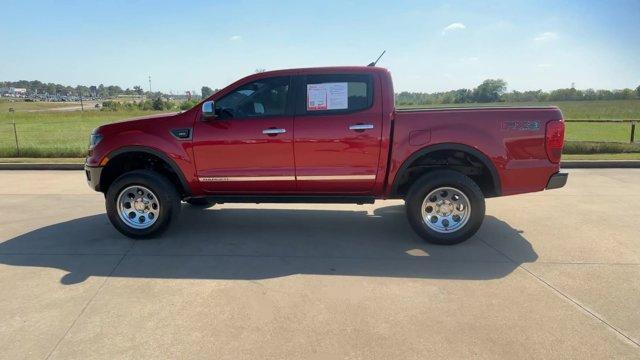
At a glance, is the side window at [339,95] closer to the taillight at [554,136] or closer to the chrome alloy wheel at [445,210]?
the chrome alloy wheel at [445,210]

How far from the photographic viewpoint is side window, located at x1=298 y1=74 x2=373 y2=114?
4.68m

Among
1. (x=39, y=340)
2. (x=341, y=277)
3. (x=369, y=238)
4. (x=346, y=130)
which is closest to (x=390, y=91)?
(x=346, y=130)

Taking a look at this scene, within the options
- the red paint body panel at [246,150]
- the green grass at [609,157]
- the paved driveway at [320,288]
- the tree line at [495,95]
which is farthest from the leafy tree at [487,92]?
the red paint body panel at [246,150]

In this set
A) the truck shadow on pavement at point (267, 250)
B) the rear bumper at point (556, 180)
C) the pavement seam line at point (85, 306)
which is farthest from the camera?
the rear bumper at point (556, 180)

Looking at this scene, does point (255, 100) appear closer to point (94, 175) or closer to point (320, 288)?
point (94, 175)

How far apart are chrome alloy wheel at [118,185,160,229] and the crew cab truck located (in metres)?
0.01

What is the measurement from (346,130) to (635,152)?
10.1 meters

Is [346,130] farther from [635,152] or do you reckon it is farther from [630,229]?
[635,152]

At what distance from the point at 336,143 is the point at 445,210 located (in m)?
1.42

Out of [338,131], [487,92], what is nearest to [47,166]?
[338,131]

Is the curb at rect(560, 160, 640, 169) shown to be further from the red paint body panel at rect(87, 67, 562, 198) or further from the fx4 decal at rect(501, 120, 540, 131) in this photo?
the fx4 decal at rect(501, 120, 540, 131)

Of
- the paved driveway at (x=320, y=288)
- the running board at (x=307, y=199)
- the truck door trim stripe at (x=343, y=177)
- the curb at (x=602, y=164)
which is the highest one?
the truck door trim stripe at (x=343, y=177)

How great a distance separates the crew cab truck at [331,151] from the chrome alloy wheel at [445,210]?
1 centimetres

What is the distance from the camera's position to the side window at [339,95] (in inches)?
184
